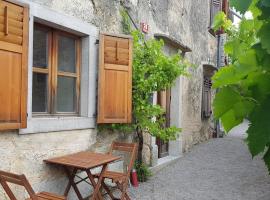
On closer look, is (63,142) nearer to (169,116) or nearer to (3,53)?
(3,53)

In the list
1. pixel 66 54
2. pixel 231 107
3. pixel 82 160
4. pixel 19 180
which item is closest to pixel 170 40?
pixel 66 54

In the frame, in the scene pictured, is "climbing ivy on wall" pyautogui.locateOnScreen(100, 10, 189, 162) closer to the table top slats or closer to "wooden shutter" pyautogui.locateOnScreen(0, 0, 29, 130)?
the table top slats

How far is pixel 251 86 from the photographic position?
2.19ft

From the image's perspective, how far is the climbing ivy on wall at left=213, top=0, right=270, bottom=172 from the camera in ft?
1.96

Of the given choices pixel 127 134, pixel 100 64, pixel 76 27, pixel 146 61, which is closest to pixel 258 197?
pixel 127 134

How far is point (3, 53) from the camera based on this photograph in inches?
145

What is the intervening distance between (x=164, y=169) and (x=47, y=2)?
Answer: 178 inches

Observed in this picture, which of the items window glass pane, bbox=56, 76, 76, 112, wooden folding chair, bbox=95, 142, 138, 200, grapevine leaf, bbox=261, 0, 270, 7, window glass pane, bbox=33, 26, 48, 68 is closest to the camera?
grapevine leaf, bbox=261, 0, 270, 7

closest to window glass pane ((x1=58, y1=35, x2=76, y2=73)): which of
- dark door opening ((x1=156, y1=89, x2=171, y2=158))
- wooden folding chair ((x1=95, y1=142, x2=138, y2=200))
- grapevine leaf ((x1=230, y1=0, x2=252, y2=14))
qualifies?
wooden folding chair ((x1=95, y1=142, x2=138, y2=200))

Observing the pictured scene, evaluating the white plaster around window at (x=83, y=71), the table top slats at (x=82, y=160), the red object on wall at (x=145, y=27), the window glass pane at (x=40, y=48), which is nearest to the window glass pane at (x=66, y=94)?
the white plaster around window at (x=83, y=71)

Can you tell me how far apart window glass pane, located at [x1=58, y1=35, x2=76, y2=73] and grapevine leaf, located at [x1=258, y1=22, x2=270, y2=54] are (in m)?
4.55

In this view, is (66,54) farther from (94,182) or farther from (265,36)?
(265,36)

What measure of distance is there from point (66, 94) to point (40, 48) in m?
0.78

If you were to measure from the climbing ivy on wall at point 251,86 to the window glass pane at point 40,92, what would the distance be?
13.3 feet
